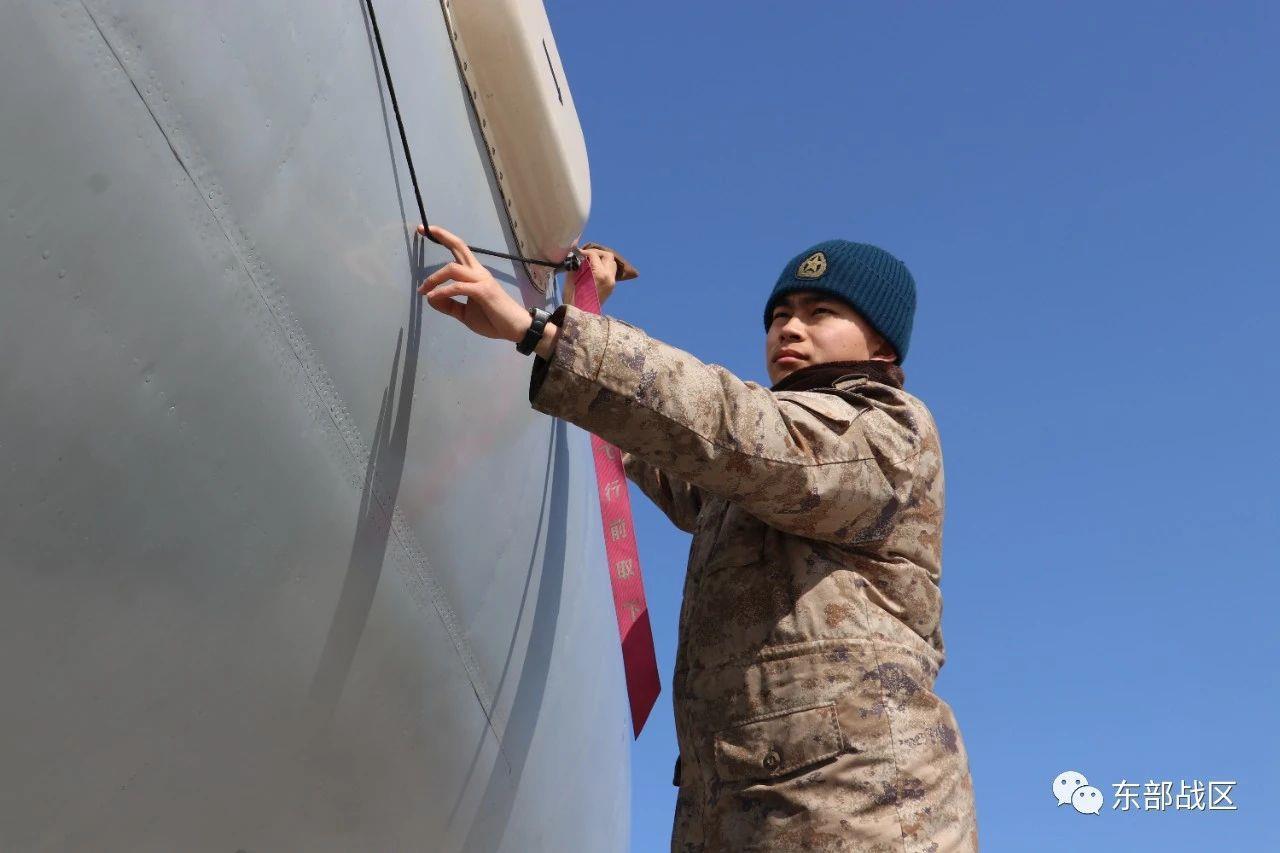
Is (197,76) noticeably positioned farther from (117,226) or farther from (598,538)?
(598,538)

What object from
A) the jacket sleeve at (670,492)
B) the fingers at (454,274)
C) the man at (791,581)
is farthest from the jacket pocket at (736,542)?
the fingers at (454,274)

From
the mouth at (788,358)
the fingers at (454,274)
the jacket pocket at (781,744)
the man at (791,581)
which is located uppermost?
the mouth at (788,358)

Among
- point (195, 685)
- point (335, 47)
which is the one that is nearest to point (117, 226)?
point (335, 47)

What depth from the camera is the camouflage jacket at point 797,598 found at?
255 centimetres

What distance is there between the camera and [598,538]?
4.36 meters

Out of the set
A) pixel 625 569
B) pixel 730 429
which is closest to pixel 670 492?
pixel 625 569

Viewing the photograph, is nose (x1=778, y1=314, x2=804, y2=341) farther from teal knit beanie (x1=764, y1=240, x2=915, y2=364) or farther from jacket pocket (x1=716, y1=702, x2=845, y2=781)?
jacket pocket (x1=716, y1=702, x2=845, y2=781)

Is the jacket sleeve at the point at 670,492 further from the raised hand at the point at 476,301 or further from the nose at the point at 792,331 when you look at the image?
the raised hand at the point at 476,301

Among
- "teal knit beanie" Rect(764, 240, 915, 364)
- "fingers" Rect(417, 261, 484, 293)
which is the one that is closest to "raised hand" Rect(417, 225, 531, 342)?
"fingers" Rect(417, 261, 484, 293)

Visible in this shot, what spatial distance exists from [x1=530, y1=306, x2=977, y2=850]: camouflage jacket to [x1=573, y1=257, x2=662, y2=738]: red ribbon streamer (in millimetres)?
774

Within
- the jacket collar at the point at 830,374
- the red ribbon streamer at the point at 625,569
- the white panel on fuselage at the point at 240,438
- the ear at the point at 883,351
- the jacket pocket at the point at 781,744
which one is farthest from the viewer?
the red ribbon streamer at the point at 625,569

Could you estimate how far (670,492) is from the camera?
12.2 ft

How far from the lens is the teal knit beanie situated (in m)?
3.28

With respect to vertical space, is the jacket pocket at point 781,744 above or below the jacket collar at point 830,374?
below
